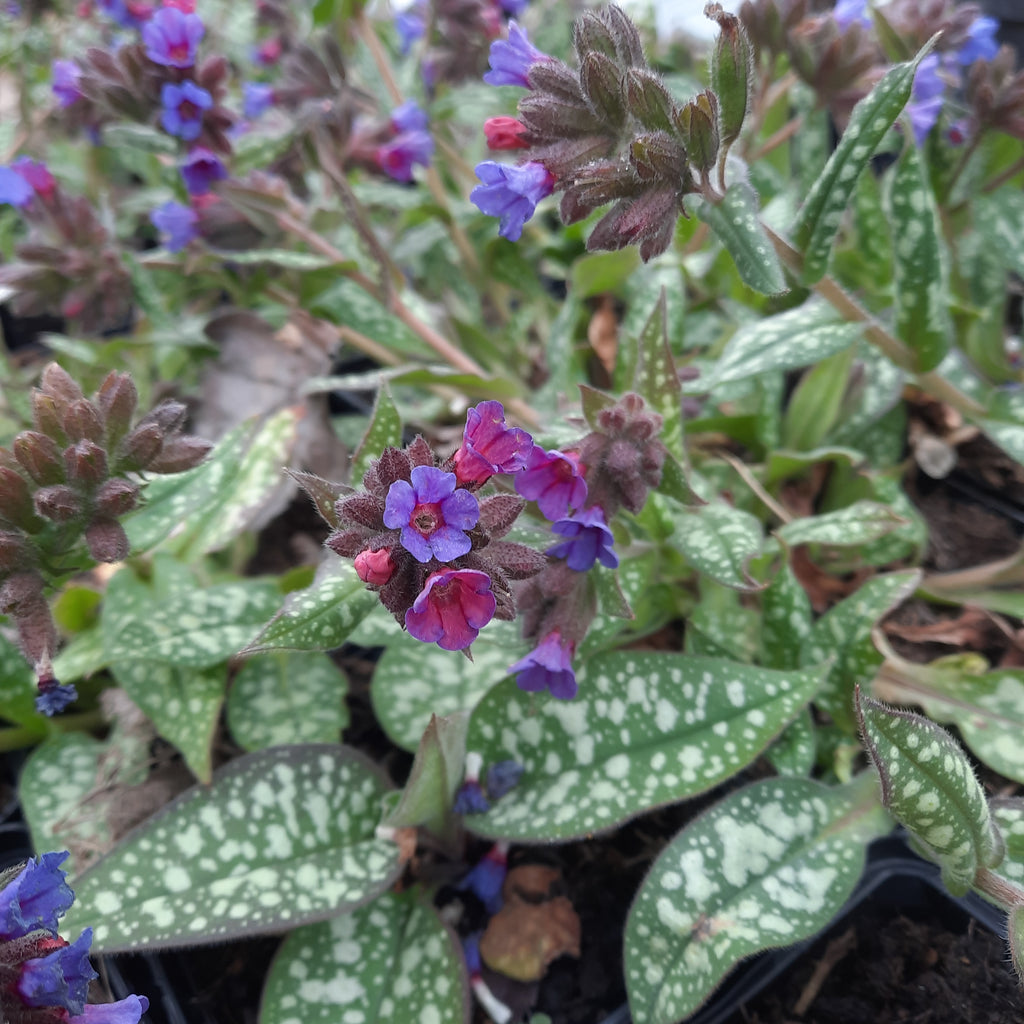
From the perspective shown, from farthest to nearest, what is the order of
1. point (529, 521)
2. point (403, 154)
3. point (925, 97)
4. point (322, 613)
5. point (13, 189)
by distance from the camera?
point (403, 154)
point (13, 189)
point (925, 97)
point (529, 521)
point (322, 613)

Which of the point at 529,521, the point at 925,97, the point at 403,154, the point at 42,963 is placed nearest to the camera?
the point at 42,963

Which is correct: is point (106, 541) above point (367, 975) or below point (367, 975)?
above

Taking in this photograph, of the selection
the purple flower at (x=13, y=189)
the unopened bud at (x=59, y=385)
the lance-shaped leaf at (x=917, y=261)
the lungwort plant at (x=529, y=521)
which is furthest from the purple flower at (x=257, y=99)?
the lance-shaped leaf at (x=917, y=261)

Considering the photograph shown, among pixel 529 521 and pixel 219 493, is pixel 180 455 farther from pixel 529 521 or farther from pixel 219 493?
pixel 529 521

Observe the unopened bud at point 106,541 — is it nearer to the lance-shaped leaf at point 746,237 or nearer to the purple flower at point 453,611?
the purple flower at point 453,611

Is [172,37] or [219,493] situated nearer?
[219,493]

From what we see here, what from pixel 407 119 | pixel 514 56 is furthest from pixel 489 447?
pixel 407 119
